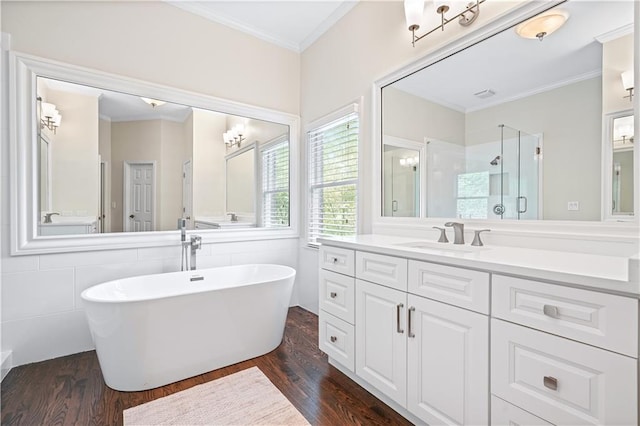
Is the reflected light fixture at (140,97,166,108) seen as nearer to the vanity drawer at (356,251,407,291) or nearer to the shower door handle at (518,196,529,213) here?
the vanity drawer at (356,251,407,291)

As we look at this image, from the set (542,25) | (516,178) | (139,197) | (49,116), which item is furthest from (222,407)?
(542,25)

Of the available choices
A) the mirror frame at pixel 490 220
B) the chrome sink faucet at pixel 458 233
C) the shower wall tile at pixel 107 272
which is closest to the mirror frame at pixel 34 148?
the shower wall tile at pixel 107 272

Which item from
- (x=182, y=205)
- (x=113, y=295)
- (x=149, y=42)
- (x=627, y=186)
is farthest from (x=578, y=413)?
(x=149, y=42)

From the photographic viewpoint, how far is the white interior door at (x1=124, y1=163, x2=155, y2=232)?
8.68ft

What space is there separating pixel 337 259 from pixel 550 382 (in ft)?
4.01

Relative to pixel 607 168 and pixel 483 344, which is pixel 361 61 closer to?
pixel 607 168

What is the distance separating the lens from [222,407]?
1.71m

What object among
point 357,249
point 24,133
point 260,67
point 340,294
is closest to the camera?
point 357,249

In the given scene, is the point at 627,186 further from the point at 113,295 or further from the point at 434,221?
the point at 113,295

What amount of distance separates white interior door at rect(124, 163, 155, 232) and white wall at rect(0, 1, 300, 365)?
232 mm

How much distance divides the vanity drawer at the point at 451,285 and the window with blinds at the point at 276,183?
6.95ft

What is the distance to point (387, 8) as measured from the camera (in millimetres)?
2396

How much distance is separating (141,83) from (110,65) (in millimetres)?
238

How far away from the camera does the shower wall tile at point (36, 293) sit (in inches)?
83.7
